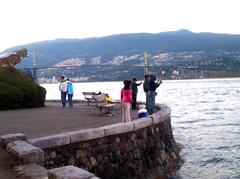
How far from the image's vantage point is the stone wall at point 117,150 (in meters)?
10.8

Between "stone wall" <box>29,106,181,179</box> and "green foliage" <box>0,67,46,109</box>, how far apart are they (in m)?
9.41

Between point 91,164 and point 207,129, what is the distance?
19.0 metres

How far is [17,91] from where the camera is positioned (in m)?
22.8

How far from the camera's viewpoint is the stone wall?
10758mm

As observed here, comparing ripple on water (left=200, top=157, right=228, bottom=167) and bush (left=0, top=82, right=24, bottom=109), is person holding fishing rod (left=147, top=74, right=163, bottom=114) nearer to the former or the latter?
ripple on water (left=200, top=157, right=228, bottom=167)

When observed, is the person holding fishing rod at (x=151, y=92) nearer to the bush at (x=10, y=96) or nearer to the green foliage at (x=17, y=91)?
the green foliage at (x=17, y=91)

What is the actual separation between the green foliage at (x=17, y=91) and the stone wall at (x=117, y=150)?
941cm

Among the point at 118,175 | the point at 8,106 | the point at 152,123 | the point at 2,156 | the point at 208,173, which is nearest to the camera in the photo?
the point at 2,156

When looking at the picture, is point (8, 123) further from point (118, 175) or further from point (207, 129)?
point (207, 129)

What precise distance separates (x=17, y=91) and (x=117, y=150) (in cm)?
1154

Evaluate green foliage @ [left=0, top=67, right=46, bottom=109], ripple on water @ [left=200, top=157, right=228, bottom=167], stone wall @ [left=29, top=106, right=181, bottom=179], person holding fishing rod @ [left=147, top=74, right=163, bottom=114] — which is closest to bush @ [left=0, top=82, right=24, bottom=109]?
green foliage @ [left=0, top=67, right=46, bottom=109]

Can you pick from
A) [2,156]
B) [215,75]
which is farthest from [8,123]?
[215,75]

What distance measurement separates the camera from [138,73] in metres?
123

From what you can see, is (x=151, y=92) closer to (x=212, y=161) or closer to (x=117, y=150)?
(x=212, y=161)
